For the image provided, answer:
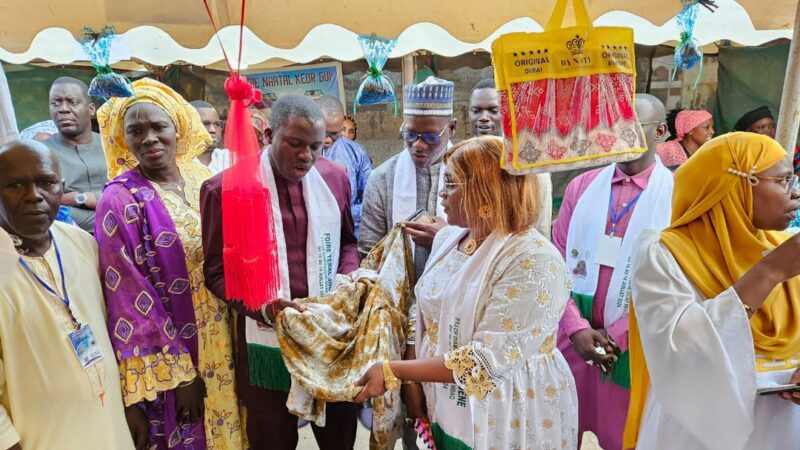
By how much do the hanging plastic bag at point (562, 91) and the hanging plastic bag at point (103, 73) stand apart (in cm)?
179

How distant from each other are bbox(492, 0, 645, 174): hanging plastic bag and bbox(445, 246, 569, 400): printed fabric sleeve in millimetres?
377

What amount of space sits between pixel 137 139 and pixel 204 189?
1.34 feet

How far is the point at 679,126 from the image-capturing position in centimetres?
523

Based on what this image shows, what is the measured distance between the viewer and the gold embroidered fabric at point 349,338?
6.57 feet

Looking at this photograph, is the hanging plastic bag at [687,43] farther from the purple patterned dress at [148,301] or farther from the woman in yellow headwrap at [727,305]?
the purple patterned dress at [148,301]

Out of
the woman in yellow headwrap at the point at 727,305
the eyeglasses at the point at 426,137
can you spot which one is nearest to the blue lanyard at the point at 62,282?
the eyeglasses at the point at 426,137

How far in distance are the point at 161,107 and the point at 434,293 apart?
63.1 inches

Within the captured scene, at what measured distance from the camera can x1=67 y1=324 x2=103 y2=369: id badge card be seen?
1877 millimetres

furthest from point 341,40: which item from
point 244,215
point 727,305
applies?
point 727,305

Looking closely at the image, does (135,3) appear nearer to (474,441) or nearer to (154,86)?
(154,86)

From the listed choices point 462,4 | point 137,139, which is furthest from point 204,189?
point 462,4

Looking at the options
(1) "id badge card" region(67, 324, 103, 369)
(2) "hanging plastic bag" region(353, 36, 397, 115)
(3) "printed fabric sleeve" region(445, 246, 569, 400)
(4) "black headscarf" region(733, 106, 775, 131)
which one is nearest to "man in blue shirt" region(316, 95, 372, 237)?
(2) "hanging plastic bag" region(353, 36, 397, 115)

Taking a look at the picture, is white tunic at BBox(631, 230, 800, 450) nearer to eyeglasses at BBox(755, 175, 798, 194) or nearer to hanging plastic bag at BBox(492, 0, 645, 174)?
eyeglasses at BBox(755, 175, 798, 194)

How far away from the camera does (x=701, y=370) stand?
5.30 feet
